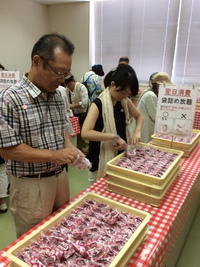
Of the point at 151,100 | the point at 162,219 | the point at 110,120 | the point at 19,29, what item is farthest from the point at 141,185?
the point at 19,29

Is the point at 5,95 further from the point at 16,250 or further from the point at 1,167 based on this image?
the point at 1,167

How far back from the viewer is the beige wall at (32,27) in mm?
4840

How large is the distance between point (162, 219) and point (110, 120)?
2.51 feet

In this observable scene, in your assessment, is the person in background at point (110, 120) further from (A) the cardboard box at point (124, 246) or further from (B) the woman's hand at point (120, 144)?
(A) the cardboard box at point (124, 246)

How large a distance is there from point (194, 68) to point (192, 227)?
3.54 meters

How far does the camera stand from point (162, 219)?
1.08 metres

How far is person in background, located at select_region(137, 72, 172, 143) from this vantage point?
2.51 metres

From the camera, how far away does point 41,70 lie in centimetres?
102

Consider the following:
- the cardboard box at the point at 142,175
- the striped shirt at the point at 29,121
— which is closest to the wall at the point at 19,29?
the striped shirt at the point at 29,121

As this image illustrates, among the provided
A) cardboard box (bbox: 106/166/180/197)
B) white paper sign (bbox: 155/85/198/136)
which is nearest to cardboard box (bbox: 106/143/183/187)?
cardboard box (bbox: 106/166/180/197)

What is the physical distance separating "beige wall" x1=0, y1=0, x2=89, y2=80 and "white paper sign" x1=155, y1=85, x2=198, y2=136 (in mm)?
4255

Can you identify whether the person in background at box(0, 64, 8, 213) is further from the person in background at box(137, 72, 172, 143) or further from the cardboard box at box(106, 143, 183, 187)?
the person in background at box(137, 72, 172, 143)

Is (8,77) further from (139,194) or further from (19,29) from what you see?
(19,29)

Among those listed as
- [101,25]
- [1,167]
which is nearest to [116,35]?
[101,25]
